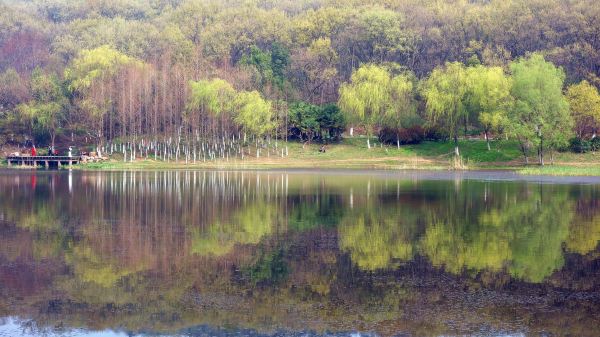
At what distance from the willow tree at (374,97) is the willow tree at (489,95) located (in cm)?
829

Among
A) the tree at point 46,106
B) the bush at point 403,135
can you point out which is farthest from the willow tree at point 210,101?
the bush at point 403,135

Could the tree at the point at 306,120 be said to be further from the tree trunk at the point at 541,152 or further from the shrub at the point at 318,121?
the tree trunk at the point at 541,152

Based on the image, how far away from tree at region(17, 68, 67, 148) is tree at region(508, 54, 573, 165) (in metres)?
51.0

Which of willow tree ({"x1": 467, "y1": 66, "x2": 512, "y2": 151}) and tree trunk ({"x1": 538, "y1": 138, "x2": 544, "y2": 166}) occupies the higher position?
willow tree ({"x1": 467, "y1": 66, "x2": 512, "y2": 151})

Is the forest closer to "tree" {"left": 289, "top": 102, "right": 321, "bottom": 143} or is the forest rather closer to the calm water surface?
"tree" {"left": 289, "top": 102, "right": 321, "bottom": 143}

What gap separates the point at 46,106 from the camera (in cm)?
8712

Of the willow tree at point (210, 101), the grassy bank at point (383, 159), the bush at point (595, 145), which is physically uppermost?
the willow tree at point (210, 101)

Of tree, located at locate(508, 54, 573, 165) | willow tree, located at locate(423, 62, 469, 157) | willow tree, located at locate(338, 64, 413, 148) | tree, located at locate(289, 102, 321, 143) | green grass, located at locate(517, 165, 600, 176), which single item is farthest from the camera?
tree, located at locate(289, 102, 321, 143)

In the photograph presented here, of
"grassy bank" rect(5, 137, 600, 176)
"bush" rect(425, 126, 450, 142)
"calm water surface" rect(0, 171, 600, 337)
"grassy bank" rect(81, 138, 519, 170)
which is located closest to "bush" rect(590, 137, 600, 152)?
"grassy bank" rect(5, 137, 600, 176)

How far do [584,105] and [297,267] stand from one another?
63836mm

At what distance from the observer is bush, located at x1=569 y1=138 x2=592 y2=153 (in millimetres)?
77188

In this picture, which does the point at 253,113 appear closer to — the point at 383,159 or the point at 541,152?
the point at 383,159

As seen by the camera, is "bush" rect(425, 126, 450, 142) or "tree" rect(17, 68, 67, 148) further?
"tree" rect(17, 68, 67, 148)

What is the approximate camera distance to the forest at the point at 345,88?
78.1 metres
